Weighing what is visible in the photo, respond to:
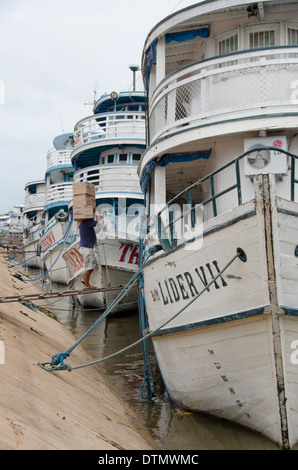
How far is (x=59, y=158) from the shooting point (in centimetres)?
2756

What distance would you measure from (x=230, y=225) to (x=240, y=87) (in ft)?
9.99

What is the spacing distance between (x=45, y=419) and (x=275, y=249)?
2.63 m

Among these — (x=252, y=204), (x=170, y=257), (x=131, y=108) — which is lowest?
(x=170, y=257)

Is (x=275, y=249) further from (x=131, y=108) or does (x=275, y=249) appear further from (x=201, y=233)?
(x=131, y=108)

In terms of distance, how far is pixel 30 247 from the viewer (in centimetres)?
3106

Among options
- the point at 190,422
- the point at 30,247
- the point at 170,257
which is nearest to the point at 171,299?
the point at 170,257

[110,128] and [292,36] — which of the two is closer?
[292,36]

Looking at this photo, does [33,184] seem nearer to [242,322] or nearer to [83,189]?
[83,189]

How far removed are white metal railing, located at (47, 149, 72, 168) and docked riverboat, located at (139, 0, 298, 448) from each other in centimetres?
1893

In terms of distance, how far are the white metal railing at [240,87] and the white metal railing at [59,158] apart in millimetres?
20342

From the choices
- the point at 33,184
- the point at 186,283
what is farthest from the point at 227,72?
the point at 33,184

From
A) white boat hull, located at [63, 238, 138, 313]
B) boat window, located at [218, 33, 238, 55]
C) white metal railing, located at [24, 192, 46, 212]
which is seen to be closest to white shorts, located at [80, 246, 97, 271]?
white boat hull, located at [63, 238, 138, 313]

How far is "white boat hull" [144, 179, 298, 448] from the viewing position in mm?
4586

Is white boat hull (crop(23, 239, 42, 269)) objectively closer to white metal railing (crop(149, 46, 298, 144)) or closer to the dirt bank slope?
white metal railing (crop(149, 46, 298, 144))
